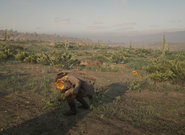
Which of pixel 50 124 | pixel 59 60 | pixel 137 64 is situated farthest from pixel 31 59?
pixel 137 64

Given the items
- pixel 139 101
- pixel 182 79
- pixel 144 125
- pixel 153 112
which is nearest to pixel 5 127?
pixel 144 125

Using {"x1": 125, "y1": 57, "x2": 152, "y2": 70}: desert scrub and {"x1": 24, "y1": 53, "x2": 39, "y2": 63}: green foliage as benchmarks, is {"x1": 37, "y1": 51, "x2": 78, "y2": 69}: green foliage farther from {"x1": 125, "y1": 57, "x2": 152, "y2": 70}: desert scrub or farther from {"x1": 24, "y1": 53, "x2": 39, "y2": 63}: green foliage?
{"x1": 125, "y1": 57, "x2": 152, "y2": 70}: desert scrub

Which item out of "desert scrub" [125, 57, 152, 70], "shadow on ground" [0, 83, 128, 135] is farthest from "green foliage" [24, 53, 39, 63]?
"shadow on ground" [0, 83, 128, 135]

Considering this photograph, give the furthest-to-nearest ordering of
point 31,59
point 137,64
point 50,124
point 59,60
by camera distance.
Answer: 1. point 137,64
2. point 31,59
3. point 59,60
4. point 50,124

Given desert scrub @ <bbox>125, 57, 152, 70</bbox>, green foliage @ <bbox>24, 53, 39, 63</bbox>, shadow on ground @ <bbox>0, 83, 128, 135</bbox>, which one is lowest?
shadow on ground @ <bbox>0, 83, 128, 135</bbox>

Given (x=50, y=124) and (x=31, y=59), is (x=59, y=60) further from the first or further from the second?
(x=50, y=124)

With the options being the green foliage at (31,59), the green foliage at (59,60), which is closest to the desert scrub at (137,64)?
the green foliage at (59,60)

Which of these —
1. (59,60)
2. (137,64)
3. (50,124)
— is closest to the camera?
(50,124)

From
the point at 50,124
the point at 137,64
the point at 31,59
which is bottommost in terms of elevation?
the point at 50,124

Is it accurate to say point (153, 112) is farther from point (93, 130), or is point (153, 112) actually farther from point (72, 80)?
point (72, 80)

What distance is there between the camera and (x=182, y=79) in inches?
257

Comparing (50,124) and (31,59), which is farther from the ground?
(31,59)

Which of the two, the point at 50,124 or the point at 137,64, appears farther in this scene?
the point at 137,64

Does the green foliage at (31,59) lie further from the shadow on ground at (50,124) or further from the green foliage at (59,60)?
the shadow on ground at (50,124)
